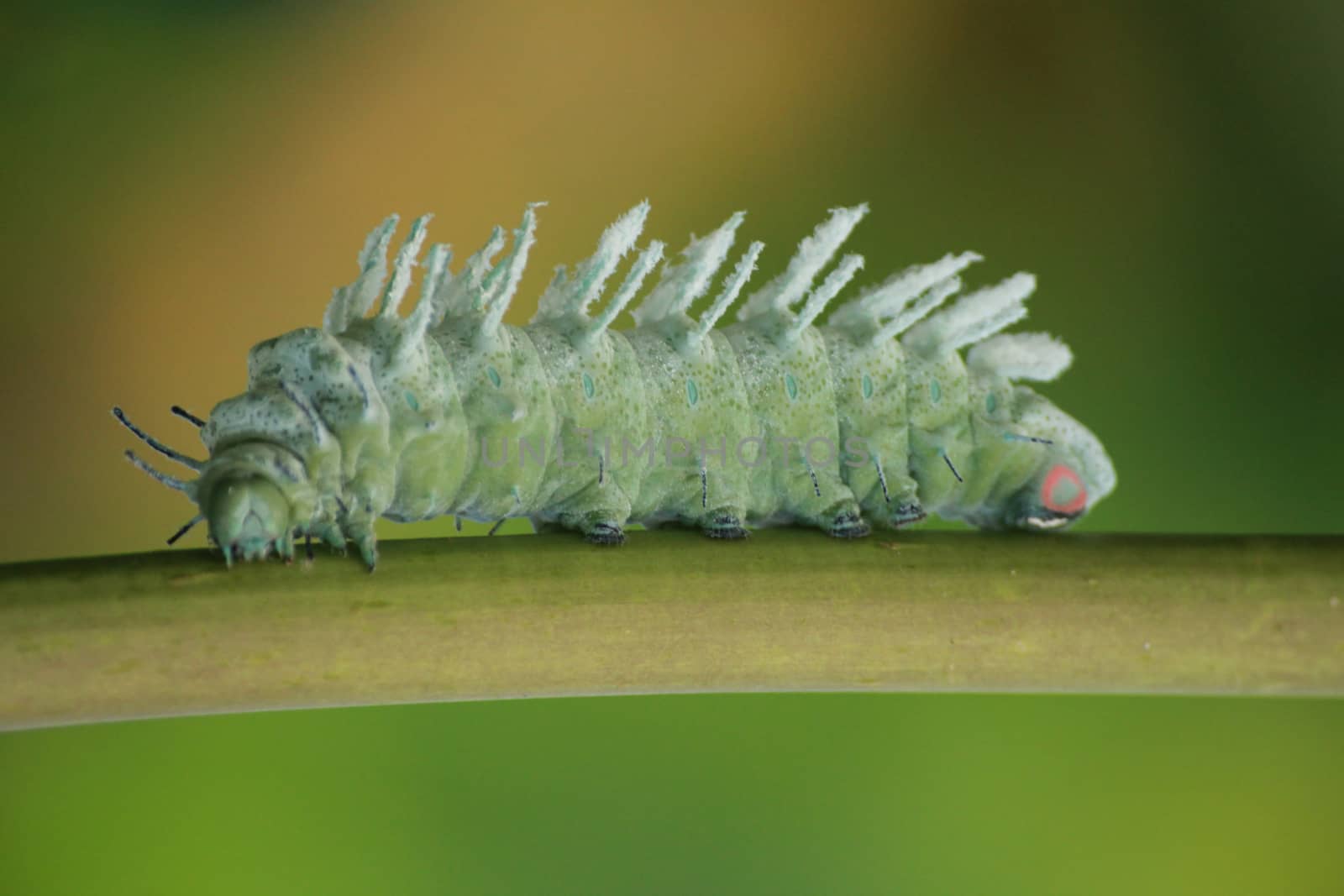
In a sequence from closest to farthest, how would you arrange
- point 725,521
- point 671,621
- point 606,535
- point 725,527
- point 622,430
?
point 671,621 < point 606,535 < point 725,527 < point 725,521 < point 622,430

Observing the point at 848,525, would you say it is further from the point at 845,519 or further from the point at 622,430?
the point at 622,430

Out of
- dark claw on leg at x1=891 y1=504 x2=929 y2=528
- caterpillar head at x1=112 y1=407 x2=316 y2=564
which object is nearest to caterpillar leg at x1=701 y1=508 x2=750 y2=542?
dark claw on leg at x1=891 y1=504 x2=929 y2=528

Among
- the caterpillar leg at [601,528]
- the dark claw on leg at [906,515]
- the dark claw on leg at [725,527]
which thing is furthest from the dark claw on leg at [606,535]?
the dark claw on leg at [906,515]

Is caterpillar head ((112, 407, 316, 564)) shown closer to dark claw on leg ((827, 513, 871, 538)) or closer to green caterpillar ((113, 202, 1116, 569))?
green caterpillar ((113, 202, 1116, 569))

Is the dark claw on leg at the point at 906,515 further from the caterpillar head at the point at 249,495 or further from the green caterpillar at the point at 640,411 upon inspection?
the caterpillar head at the point at 249,495

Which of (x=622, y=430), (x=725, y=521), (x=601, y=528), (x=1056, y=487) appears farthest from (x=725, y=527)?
(x=1056, y=487)

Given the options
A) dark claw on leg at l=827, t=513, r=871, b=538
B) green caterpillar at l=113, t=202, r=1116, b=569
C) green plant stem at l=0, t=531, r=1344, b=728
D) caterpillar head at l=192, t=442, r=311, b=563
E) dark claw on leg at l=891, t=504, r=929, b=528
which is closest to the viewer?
green plant stem at l=0, t=531, r=1344, b=728

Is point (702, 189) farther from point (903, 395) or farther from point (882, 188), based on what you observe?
point (903, 395)
